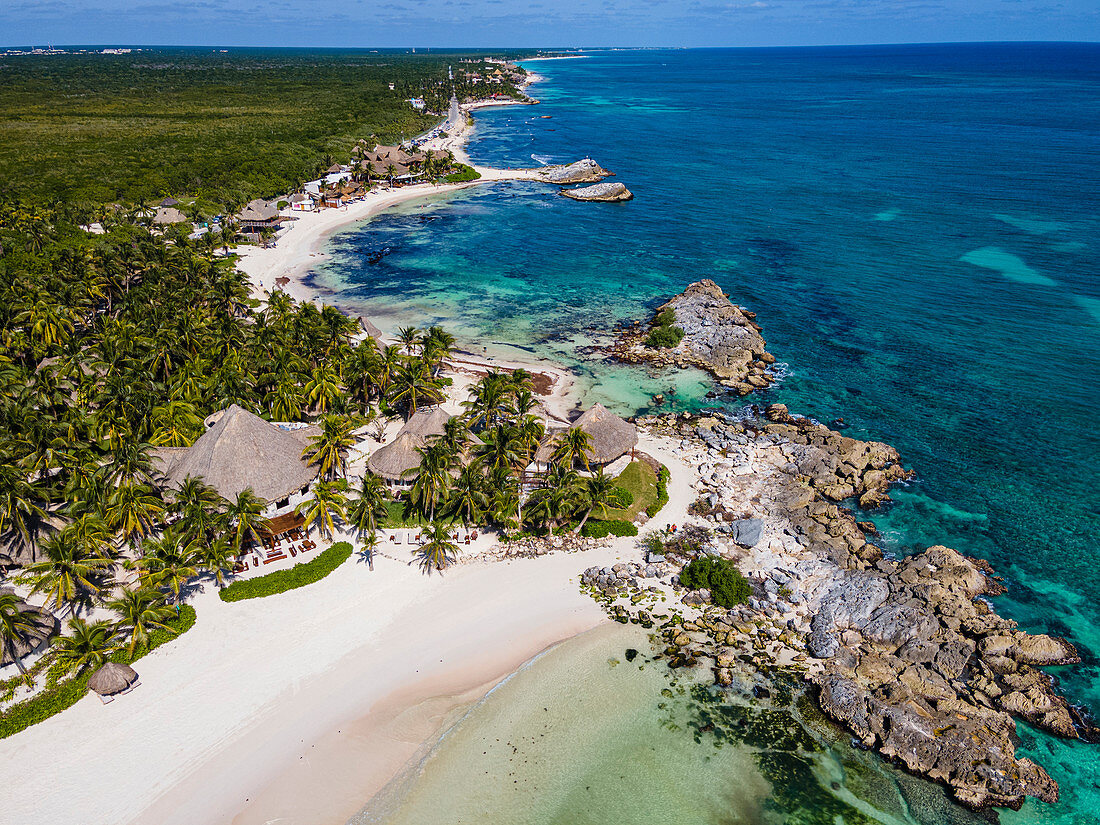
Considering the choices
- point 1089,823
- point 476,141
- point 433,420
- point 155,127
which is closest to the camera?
point 1089,823

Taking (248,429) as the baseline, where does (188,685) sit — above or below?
below

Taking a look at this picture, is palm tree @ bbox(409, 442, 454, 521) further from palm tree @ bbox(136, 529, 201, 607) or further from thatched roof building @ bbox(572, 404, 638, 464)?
palm tree @ bbox(136, 529, 201, 607)

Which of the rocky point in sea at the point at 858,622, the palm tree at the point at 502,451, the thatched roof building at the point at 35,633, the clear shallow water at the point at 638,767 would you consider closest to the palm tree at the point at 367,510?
the palm tree at the point at 502,451

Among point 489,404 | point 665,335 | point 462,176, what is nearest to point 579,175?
point 462,176

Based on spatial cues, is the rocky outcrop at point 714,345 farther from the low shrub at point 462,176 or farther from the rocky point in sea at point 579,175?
the low shrub at point 462,176

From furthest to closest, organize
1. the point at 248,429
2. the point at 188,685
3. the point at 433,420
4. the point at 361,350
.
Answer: the point at 361,350 → the point at 433,420 → the point at 248,429 → the point at 188,685

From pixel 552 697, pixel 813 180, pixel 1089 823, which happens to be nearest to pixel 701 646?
pixel 552 697

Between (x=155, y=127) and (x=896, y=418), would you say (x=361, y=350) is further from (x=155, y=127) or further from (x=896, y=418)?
(x=155, y=127)

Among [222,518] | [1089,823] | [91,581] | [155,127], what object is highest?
[155,127]

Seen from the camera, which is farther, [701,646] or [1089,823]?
[701,646]
